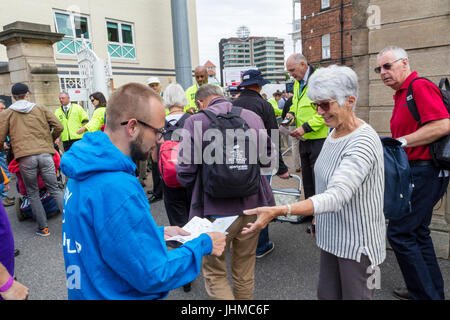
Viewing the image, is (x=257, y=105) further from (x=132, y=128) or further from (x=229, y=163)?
(x=132, y=128)

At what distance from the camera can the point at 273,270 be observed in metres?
3.57

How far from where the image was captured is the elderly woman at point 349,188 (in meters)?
1.78

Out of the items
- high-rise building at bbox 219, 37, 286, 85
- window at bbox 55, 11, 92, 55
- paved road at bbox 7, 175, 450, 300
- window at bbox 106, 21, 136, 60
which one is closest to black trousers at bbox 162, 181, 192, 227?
paved road at bbox 7, 175, 450, 300

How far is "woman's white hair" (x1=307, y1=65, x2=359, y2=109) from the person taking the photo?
1870 mm

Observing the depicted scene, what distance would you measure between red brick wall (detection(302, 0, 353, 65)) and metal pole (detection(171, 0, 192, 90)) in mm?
14460

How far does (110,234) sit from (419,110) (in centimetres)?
253

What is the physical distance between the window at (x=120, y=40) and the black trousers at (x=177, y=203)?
15693 millimetres

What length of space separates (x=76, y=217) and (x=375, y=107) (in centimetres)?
372

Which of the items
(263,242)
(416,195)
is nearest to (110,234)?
(416,195)

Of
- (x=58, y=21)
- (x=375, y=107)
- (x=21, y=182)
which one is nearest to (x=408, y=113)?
(x=375, y=107)

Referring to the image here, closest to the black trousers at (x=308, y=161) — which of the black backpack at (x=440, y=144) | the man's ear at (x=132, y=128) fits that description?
the black backpack at (x=440, y=144)

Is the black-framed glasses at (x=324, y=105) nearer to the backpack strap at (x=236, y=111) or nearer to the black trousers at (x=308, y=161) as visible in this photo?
the backpack strap at (x=236, y=111)

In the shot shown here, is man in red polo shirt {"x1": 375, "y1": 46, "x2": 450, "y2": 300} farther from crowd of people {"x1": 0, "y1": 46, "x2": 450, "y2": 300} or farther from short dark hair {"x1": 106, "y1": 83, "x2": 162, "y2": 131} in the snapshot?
short dark hair {"x1": 106, "y1": 83, "x2": 162, "y2": 131}

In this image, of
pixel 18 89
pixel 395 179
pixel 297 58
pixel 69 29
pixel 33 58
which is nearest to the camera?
pixel 395 179
